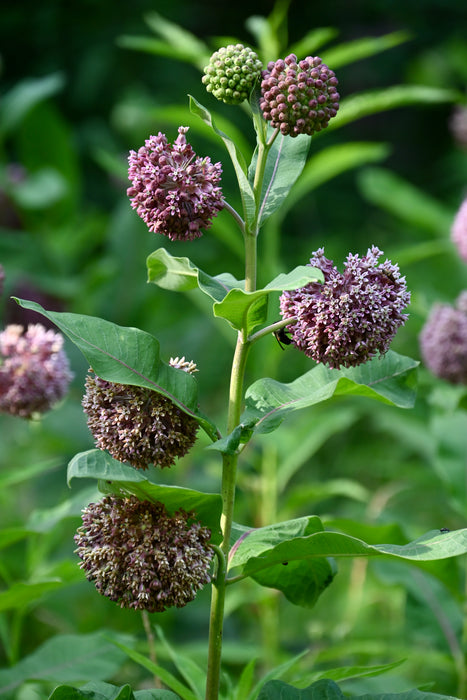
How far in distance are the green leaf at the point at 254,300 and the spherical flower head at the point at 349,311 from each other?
0.04 m

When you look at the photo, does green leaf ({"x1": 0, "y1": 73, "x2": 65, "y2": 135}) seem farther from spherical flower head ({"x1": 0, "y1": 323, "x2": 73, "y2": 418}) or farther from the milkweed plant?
the milkweed plant

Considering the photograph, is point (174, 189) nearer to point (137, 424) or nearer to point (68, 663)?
point (137, 424)

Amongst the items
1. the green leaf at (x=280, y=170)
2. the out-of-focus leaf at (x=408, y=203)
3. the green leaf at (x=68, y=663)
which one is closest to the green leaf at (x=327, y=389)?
the green leaf at (x=280, y=170)

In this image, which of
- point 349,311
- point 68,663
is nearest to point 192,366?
point 349,311

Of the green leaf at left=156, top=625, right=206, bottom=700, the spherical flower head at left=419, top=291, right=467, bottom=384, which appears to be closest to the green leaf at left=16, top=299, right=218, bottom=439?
the green leaf at left=156, top=625, right=206, bottom=700

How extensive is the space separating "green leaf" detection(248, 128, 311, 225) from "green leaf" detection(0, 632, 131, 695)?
882mm

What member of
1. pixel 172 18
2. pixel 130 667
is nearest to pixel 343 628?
pixel 130 667

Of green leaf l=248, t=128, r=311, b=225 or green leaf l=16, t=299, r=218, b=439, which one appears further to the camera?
green leaf l=248, t=128, r=311, b=225

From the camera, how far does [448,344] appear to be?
1.94m

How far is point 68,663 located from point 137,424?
2.44ft

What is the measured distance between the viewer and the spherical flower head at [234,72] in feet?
3.56

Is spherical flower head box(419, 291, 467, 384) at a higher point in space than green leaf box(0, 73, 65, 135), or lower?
lower

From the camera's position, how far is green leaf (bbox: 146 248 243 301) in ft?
3.44

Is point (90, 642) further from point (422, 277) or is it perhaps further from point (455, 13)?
point (455, 13)
